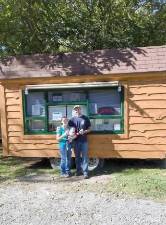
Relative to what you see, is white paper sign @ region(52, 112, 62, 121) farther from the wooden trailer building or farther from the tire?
the tire

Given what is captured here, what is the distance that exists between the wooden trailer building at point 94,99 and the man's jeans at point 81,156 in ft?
1.79

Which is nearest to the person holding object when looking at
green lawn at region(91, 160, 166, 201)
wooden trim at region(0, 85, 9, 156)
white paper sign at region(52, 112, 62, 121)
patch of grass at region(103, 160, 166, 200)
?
white paper sign at region(52, 112, 62, 121)

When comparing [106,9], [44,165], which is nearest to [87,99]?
[44,165]

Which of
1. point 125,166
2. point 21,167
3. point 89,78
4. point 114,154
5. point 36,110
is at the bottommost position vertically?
point 21,167

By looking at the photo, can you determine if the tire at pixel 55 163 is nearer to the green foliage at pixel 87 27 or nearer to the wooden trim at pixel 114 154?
the wooden trim at pixel 114 154

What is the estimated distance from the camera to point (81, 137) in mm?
10281

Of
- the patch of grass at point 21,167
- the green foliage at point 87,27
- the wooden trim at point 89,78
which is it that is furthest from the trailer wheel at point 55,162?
the green foliage at point 87,27

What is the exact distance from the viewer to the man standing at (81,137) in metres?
10.2

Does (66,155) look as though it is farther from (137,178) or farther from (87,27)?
(87,27)

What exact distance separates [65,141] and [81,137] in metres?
0.40

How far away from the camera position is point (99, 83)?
1055 centimetres

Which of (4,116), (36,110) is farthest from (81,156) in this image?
(4,116)

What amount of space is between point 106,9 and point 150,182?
883 cm

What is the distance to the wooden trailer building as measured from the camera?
10383 millimetres
